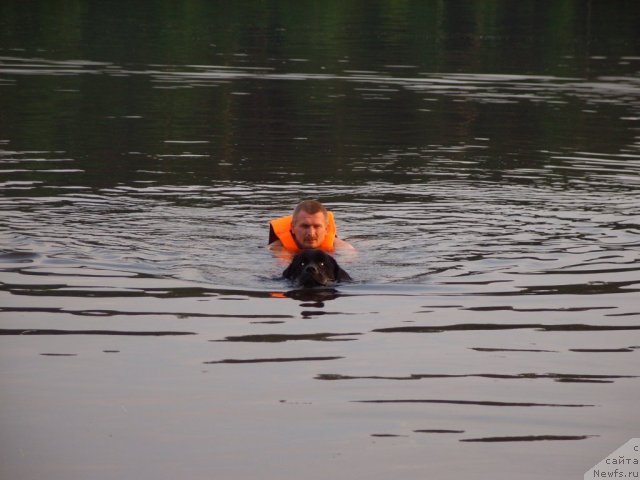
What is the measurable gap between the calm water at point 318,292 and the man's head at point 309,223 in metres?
0.34

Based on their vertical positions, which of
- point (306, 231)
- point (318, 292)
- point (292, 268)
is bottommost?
point (318, 292)

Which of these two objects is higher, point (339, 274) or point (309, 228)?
point (309, 228)

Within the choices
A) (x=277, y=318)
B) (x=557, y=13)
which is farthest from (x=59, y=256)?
(x=557, y=13)

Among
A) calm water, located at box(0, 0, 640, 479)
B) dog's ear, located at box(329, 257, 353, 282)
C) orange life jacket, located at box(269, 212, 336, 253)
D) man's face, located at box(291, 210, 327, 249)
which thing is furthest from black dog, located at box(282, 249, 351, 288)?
orange life jacket, located at box(269, 212, 336, 253)

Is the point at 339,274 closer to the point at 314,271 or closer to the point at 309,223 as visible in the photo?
the point at 314,271

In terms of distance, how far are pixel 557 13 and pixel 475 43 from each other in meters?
15.2

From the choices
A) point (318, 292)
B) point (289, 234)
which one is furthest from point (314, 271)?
point (289, 234)

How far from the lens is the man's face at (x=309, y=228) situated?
39.8 ft

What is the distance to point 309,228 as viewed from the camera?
39.9 feet

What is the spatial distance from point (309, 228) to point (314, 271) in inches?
43.9

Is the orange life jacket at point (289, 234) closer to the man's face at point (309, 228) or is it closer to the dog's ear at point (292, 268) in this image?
the man's face at point (309, 228)

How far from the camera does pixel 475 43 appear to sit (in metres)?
41.5

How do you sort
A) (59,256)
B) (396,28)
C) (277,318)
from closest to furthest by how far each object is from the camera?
(277,318) < (59,256) < (396,28)

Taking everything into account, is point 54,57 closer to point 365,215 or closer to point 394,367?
point 365,215
